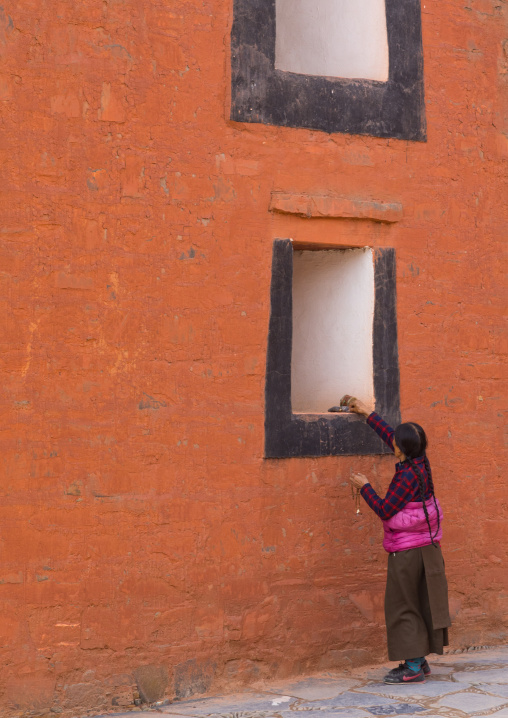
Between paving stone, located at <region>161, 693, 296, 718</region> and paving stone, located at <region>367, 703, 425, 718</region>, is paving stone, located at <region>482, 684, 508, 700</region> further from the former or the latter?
paving stone, located at <region>161, 693, 296, 718</region>

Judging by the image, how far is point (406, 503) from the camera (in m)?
4.67

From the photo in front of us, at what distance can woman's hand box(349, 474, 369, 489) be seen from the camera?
491 centimetres

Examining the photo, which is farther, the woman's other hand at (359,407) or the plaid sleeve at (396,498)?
the woman's other hand at (359,407)

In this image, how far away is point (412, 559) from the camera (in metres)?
4.70

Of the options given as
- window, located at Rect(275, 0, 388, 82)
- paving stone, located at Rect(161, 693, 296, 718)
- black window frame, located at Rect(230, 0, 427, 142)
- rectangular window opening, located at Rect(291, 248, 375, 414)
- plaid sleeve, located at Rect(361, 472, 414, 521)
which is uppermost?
window, located at Rect(275, 0, 388, 82)

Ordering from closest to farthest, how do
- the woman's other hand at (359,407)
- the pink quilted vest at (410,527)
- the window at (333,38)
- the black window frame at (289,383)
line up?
the pink quilted vest at (410,527)
the black window frame at (289,383)
the woman's other hand at (359,407)
the window at (333,38)

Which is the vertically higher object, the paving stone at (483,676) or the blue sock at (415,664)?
the blue sock at (415,664)

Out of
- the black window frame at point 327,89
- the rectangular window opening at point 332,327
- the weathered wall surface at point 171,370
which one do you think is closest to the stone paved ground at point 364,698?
the weathered wall surface at point 171,370

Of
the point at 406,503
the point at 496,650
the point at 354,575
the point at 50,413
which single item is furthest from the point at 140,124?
the point at 496,650

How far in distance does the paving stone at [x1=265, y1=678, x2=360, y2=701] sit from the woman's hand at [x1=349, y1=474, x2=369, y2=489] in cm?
110

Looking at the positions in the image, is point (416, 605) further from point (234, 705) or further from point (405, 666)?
point (234, 705)

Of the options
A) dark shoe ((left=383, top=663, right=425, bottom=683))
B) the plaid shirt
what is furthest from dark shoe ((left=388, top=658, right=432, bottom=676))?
the plaid shirt

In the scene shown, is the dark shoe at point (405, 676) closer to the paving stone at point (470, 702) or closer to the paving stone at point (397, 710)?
the paving stone at point (470, 702)

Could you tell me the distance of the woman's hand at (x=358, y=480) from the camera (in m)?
4.91
